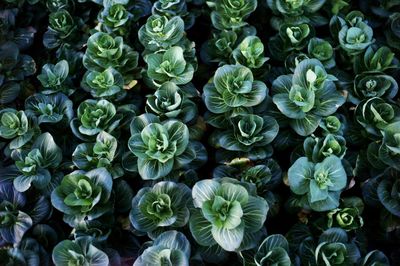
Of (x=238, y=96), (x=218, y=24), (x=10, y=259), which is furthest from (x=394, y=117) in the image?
(x=10, y=259)

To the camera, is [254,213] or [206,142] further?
[206,142]

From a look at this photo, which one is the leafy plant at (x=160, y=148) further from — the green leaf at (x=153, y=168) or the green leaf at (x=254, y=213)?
the green leaf at (x=254, y=213)

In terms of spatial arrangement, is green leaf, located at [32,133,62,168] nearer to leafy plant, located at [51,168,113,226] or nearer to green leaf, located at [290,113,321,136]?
leafy plant, located at [51,168,113,226]

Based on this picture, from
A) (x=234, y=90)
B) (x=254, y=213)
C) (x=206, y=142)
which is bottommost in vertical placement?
(x=206, y=142)

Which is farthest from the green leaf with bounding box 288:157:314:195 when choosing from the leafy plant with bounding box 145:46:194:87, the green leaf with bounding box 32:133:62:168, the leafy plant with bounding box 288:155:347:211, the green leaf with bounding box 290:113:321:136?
the green leaf with bounding box 32:133:62:168

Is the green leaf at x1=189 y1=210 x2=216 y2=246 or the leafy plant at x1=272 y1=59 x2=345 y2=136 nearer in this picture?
the green leaf at x1=189 y1=210 x2=216 y2=246

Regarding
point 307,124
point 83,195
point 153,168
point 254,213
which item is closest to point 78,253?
point 83,195

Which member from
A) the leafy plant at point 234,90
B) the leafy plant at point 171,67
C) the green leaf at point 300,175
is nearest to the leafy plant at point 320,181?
the green leaf at point 300,175

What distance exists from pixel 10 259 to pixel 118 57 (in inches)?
26.1

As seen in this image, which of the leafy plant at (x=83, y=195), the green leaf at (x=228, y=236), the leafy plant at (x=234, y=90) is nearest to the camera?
the green leaf at (x=228, y=236)

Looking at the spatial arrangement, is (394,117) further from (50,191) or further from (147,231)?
(50,191)

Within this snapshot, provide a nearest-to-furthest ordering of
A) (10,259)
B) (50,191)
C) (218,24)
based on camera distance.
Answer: (10,259), (50,191), (218,24)

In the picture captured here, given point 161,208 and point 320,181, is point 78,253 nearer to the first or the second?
point 161,208

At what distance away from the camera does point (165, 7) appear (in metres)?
1.44
